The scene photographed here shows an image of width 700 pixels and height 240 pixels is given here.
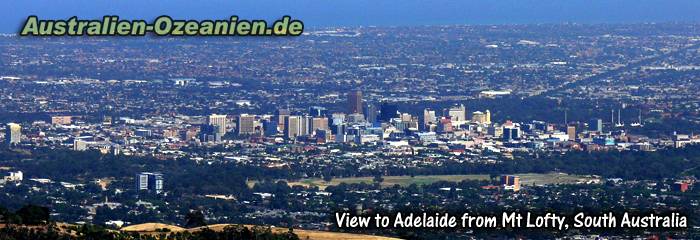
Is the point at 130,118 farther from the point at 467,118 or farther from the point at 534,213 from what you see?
the point at 534,213

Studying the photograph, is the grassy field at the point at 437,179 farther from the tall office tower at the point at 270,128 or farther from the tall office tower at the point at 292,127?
the tall office tower at the point at 270,128

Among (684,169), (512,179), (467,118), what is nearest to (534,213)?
(512,179)

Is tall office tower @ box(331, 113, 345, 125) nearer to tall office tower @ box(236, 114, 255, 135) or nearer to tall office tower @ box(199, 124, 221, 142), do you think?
tall office tower @ box(236, 114, 255, 135)

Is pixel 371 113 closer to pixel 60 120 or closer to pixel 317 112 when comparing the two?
pixel 317 112

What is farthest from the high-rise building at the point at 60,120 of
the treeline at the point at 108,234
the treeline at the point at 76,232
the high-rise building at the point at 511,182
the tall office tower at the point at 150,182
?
the treeline at the point at 108,234

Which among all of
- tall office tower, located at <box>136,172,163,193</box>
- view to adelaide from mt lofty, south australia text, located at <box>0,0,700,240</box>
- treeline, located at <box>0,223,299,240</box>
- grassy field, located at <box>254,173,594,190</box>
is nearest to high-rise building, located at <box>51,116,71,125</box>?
view to adelaide from mt lofty, south australia text, located at <box>0,0,700,240</box>

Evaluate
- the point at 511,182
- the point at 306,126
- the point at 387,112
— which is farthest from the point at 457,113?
the point at 511,182
